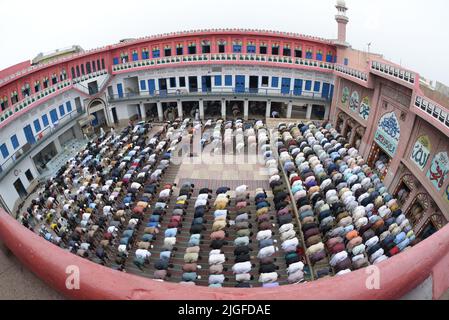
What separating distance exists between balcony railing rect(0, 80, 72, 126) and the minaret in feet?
90.6

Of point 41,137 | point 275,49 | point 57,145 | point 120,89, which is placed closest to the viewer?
point 41,137

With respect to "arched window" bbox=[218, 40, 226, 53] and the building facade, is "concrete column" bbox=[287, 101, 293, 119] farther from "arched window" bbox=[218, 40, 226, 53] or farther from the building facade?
"arched window" bbox=[218, 40, 226, 53]

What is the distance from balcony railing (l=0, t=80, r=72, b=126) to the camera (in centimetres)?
2295

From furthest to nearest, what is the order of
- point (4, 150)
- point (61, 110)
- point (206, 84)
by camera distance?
point (206, 84) → point (61, 110) → point (4, 150)

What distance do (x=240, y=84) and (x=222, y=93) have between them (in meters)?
2.32

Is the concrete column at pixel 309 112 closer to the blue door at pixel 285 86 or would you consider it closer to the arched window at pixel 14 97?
the blue door at pixel 285 86

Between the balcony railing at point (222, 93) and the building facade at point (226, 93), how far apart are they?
114 millimetres

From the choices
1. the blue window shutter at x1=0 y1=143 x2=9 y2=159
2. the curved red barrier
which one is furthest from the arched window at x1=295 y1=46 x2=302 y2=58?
the curved red barrier

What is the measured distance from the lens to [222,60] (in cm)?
3175

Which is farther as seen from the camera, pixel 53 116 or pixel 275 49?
pixel 275 49

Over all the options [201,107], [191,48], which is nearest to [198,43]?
[191,48]

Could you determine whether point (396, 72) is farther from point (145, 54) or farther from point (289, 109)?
point (145, 54)

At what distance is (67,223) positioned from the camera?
61.3 ft

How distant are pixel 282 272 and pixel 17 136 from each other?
23.8m
